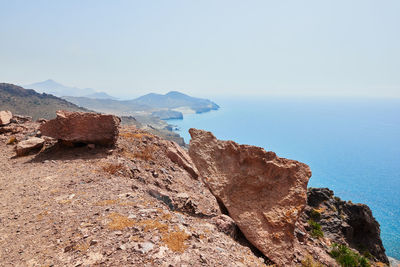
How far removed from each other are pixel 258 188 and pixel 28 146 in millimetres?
14155

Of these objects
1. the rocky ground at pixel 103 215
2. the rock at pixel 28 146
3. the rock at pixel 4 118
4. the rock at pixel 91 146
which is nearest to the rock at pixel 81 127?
the rock at pixel 91 146

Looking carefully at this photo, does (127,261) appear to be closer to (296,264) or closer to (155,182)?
(155,182)

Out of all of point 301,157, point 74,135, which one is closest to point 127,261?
point 74,135

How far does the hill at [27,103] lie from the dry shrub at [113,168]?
13009 cm

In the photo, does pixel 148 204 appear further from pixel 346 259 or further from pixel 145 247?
pixel 346 259

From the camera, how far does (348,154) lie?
157 m

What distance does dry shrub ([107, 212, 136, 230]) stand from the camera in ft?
20.5

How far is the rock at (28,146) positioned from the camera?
43.4ft

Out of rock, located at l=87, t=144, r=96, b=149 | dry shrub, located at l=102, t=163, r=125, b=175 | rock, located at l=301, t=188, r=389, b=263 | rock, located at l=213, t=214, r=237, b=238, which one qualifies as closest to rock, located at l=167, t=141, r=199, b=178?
dry shrub, located at l=102, t=163, r=125, b=175

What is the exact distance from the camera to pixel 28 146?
13.4 m

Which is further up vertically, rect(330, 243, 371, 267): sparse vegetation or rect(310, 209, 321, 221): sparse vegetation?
rect(330, 243, 371, 267): sparse vegetation

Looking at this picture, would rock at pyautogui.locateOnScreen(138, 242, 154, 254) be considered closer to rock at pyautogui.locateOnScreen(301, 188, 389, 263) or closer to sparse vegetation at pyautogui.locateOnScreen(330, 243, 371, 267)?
sparse vegetation at pyautogui.locateOnScreen(330, 243, 371, 267)

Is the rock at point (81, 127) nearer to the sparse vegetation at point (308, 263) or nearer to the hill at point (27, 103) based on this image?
the sparse vegetation at point (308, 263)

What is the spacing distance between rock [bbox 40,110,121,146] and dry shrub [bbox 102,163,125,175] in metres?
2.51
